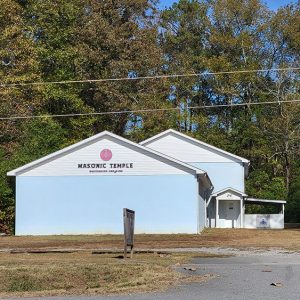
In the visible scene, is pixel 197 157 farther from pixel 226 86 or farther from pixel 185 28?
→ pixel 185 28

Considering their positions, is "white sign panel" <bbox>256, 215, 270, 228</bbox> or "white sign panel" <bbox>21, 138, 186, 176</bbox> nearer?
"white sign panel" <bbox>21, 138, 186, 176</bbox>

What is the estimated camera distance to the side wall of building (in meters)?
35.8

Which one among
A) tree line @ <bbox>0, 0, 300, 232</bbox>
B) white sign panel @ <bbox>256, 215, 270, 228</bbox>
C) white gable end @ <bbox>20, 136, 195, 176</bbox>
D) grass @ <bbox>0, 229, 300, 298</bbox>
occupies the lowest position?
white sign panel @ <bbox>256, 215, 270, 228</bbox>

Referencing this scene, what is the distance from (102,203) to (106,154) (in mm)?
2930

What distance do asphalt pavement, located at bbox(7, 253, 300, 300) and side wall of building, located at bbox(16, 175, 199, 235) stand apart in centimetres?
1734

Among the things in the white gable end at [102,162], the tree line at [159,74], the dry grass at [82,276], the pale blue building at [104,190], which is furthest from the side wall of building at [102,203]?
the dry grass at [82,276]

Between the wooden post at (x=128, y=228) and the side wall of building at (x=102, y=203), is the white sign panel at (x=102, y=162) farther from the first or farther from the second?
the wooden post at (x=128, y=228)

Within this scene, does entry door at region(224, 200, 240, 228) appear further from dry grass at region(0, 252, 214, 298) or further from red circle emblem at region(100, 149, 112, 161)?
dry grass at region(0, 252, 214, 298)

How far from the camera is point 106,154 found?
36344mm

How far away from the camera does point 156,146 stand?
45.8 meters

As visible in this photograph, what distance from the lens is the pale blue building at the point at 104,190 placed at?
117 ft

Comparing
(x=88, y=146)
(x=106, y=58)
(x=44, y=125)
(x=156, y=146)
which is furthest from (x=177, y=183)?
(x=106, y=58)

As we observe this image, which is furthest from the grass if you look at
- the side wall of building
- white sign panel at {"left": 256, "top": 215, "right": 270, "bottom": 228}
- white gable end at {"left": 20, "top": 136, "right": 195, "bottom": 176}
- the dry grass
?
white sign panel at {"left": 256, "top": 215, "right": 270, "bottom": 228}

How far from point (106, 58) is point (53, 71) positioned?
4.95 m
